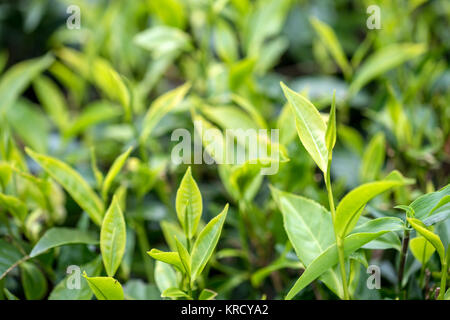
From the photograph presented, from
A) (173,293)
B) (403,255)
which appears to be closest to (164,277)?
(173,293)

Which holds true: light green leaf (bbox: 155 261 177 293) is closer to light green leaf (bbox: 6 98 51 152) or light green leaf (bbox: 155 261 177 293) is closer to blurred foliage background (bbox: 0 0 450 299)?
blurred foliage background (bbox: 0 0 450 299)

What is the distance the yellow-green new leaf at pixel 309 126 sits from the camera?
483mm

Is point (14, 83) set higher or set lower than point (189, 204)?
higher

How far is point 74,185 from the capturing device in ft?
2.00

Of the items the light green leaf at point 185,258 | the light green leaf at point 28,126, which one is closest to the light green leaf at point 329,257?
the light green leaf at point 185,258

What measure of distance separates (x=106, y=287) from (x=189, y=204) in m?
0.13

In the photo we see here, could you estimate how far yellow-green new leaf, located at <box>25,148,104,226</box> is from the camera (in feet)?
1.95

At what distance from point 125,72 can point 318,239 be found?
691 millimetres

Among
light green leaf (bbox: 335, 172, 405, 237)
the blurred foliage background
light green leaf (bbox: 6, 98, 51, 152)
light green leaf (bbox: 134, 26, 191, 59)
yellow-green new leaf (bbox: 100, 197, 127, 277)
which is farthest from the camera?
light green leaf (bbox: 6, 98, 51, 152)

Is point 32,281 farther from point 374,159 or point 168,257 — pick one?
point 374,159

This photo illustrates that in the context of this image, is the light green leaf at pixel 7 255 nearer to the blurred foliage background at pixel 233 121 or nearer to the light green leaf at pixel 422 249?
the blurred foliage background at pixel 233 121

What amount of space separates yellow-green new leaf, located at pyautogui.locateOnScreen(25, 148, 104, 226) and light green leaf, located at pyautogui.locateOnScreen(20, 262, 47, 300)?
4.9 inches

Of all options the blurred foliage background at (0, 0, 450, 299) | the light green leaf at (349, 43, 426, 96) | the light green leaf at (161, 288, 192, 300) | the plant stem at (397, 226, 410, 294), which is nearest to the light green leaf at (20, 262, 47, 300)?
the blurred foliage background at (0, 0, 450, 299)
